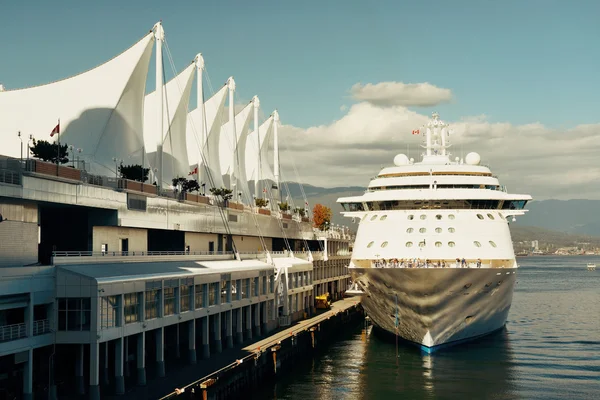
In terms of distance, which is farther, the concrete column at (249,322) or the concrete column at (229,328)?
the concrete column at (249,322)

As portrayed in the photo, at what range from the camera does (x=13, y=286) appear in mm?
28672

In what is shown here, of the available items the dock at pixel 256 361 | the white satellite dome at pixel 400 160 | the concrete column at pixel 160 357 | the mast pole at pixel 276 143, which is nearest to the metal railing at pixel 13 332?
the dock at pixel 256 361

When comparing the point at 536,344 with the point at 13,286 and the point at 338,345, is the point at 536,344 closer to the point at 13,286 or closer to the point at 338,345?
the point at 338,345

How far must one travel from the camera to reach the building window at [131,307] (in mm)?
33531

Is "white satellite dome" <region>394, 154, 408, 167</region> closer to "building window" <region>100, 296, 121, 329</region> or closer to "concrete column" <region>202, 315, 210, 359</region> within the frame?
"concrete column" <region>202, 315, 210, 359</region>

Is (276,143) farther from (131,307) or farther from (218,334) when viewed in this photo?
(131,307)

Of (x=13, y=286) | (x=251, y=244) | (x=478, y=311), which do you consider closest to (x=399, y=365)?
(x=478, y=311)

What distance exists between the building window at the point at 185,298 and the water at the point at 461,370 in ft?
22.7

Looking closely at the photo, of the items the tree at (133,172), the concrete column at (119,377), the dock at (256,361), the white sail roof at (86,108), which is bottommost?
the dock at (256,361)

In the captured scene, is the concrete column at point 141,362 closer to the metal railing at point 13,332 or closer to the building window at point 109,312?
the building window at point 109,312

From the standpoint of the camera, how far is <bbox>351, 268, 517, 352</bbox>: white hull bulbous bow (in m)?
49.4

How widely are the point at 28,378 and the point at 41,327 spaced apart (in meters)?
2.29

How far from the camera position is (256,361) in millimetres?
42969

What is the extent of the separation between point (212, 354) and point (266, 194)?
60959 mm
